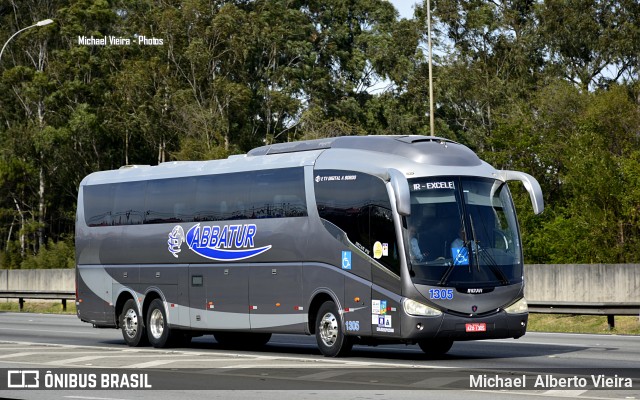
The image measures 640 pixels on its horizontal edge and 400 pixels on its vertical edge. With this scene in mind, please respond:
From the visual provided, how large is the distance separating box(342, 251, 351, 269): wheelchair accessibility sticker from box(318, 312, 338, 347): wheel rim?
863 millimetres

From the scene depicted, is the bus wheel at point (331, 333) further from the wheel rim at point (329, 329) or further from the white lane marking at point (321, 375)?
the white lane marking at point (321, 375)

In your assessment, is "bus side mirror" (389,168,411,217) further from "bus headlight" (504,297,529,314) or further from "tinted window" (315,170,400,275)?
"bus headlight" (504,297,529,314)

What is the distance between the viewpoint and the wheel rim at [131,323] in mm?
24495

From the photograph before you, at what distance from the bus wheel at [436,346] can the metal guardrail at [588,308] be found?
8.82 m

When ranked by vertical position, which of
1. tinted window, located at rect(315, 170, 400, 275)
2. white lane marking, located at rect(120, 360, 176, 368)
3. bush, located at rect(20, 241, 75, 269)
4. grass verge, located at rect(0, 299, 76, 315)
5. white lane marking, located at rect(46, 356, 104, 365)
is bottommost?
grass verge, located at rect(0, 299, 76, 315)

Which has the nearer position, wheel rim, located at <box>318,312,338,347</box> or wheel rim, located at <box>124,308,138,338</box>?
wheel rim, located at <box>318,312,338,347</box>

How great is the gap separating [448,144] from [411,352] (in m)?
3.77

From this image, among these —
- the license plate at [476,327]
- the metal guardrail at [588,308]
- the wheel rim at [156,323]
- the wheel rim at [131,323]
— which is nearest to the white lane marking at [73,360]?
the wheel rim at [156,323]

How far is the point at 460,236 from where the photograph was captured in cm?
1886

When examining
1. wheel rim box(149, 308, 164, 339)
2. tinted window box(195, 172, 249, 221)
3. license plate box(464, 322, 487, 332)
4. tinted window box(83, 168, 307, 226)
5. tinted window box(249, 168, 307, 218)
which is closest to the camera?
license plate box(464, 322, 487, 332)

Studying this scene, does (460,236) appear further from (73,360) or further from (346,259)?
(73,360)

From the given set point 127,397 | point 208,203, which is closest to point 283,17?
point 208,203

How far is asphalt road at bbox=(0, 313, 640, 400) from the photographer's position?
46.4 feet

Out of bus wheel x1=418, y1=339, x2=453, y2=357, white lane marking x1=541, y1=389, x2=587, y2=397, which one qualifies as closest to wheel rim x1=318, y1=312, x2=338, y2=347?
bus wheel x1=418, y1=339, x2=453, y2=357
